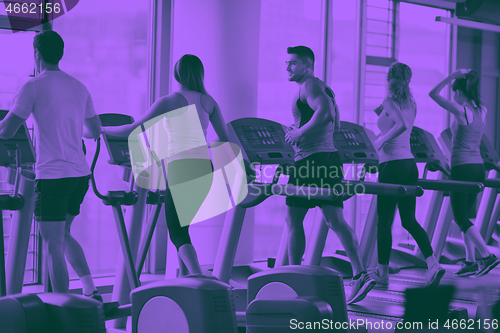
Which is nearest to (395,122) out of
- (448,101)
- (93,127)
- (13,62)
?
(448,101)

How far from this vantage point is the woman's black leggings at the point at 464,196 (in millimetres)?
4258

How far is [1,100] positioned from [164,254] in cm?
159

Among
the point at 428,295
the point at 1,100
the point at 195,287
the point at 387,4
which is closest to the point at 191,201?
the point at 195,287

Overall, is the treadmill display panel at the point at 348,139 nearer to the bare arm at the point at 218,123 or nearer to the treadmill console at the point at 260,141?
the treadmill console at the point at 260,141

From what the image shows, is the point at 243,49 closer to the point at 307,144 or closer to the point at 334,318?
the point at 307,144

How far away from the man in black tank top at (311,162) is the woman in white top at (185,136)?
516 mm

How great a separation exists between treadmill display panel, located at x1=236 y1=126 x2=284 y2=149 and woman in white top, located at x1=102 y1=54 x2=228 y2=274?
0.50 metres

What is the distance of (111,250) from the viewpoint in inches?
165

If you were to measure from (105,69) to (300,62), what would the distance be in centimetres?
165

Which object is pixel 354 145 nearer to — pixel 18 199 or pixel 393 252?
pixel 393 252

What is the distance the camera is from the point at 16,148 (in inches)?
107

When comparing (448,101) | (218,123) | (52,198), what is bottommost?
(52,198)

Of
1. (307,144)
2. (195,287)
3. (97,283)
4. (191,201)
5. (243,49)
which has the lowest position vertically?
(97,283)

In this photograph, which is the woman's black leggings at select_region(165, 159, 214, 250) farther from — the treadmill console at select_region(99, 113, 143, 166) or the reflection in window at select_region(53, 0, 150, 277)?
the reflection in window at select_region(53, 0, 150, 277)
